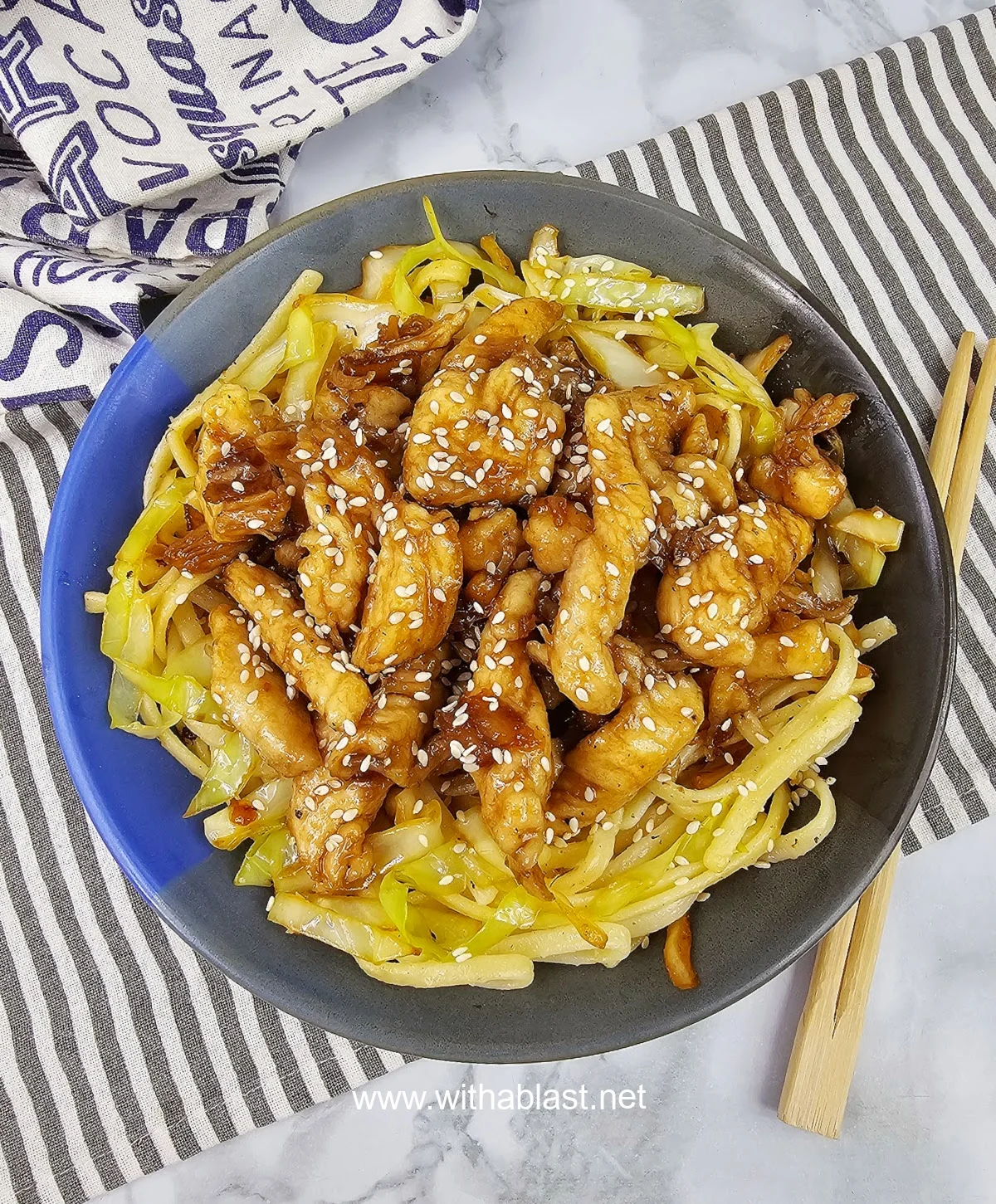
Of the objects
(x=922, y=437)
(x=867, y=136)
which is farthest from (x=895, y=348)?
(x=867, y=136)

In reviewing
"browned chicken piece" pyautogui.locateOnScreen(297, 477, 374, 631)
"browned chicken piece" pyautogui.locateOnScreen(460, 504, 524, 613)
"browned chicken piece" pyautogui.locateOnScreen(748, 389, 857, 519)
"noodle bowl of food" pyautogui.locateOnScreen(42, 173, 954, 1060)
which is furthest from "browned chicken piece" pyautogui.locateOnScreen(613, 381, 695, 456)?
"browned chicken piece" pyautogui.locateOnScreen(297, 477, 374, 631)

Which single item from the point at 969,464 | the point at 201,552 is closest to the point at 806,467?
the point at 969,464

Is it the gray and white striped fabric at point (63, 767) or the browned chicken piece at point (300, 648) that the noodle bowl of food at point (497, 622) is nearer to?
the browned chicken piece at point (300, 648)

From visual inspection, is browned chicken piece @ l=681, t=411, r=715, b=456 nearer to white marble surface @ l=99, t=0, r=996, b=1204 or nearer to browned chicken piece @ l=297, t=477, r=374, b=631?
browned chicken piece @ l=297, t=477, r=374, b=631

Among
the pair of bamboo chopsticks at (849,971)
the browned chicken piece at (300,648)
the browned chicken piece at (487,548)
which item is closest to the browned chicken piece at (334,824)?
the browned chicken piece at (300,648)

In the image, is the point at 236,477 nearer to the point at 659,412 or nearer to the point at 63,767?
the point at 659,412

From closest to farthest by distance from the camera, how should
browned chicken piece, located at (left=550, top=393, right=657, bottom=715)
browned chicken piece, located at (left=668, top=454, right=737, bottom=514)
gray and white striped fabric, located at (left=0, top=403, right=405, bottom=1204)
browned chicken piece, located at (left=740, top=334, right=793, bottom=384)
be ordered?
browned chicken piece, located at (left=550, top=393, right=657, bottom=715)
browned chicken piece, located at (left=668, top=454, right=737, bottom=514)
browned chicken piece, located at (left=740, top=334, right=793, bottom=384)
gray and white striped fabric, located at (left=0, top=403, right=405, bottom=1204)

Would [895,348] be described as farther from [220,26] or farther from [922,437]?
[220,26]
